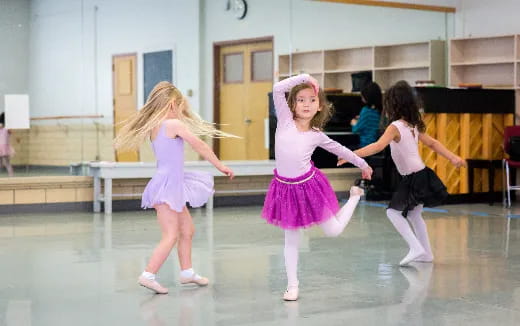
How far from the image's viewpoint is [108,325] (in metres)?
3.99

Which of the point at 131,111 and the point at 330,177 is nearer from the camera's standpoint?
the point at 131,111

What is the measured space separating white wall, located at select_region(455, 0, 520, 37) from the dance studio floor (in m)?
3.70

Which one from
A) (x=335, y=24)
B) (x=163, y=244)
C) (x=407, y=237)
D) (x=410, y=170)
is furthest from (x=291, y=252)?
(x=335, y=24)

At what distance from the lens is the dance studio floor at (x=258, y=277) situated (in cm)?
423

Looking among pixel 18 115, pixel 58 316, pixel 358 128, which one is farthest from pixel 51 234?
pixel 358 128

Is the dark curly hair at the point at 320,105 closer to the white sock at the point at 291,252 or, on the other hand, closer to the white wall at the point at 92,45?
the white sock at the point at 291,252

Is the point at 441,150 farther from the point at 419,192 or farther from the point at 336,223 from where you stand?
the point at 336,223

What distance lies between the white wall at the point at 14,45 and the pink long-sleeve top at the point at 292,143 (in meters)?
5.79

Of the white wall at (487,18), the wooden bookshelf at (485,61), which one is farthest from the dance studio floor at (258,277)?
the white wall at (487,18)

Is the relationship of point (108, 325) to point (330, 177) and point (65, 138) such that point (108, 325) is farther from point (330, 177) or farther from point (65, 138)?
point (330, 177)

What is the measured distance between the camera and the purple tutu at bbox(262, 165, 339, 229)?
474cm

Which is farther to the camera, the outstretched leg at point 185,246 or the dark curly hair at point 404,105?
the dark curly hair at point 404,105

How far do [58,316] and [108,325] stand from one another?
35cm

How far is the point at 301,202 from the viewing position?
4742 millimetres
